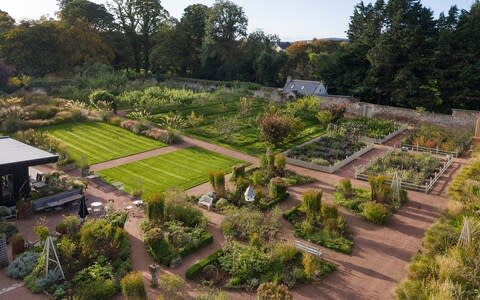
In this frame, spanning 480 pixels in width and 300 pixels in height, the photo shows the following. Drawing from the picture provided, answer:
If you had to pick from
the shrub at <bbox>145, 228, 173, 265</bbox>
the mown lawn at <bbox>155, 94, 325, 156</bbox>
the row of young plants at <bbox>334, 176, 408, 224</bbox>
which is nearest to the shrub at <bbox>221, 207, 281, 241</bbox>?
the shrub at <bbox>145, 228, 173, 265</bbox>

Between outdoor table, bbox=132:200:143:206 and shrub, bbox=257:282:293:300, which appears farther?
outdoor table, bbox=132:200:143:206

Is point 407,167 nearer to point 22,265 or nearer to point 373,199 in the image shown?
point 373,199

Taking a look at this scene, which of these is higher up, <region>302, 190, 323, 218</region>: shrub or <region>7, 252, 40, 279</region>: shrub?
<region>302, 190, 323, 218</region>: shrub

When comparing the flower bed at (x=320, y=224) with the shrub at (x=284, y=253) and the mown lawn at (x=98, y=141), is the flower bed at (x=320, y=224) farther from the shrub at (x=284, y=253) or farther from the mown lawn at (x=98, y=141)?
the mown lawn at (x=98, y=141)

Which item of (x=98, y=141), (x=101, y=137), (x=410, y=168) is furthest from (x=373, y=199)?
(x=101, y=137)

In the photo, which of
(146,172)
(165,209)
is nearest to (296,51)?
(146,172)

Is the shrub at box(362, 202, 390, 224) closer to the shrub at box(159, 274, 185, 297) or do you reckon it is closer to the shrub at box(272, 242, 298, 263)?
the shrub at box(272, 242, 298, 263)

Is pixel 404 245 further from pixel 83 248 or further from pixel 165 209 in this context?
pixel 83 248

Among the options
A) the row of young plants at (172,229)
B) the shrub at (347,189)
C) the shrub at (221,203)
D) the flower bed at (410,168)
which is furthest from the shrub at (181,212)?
the flower bed at (410,168)
